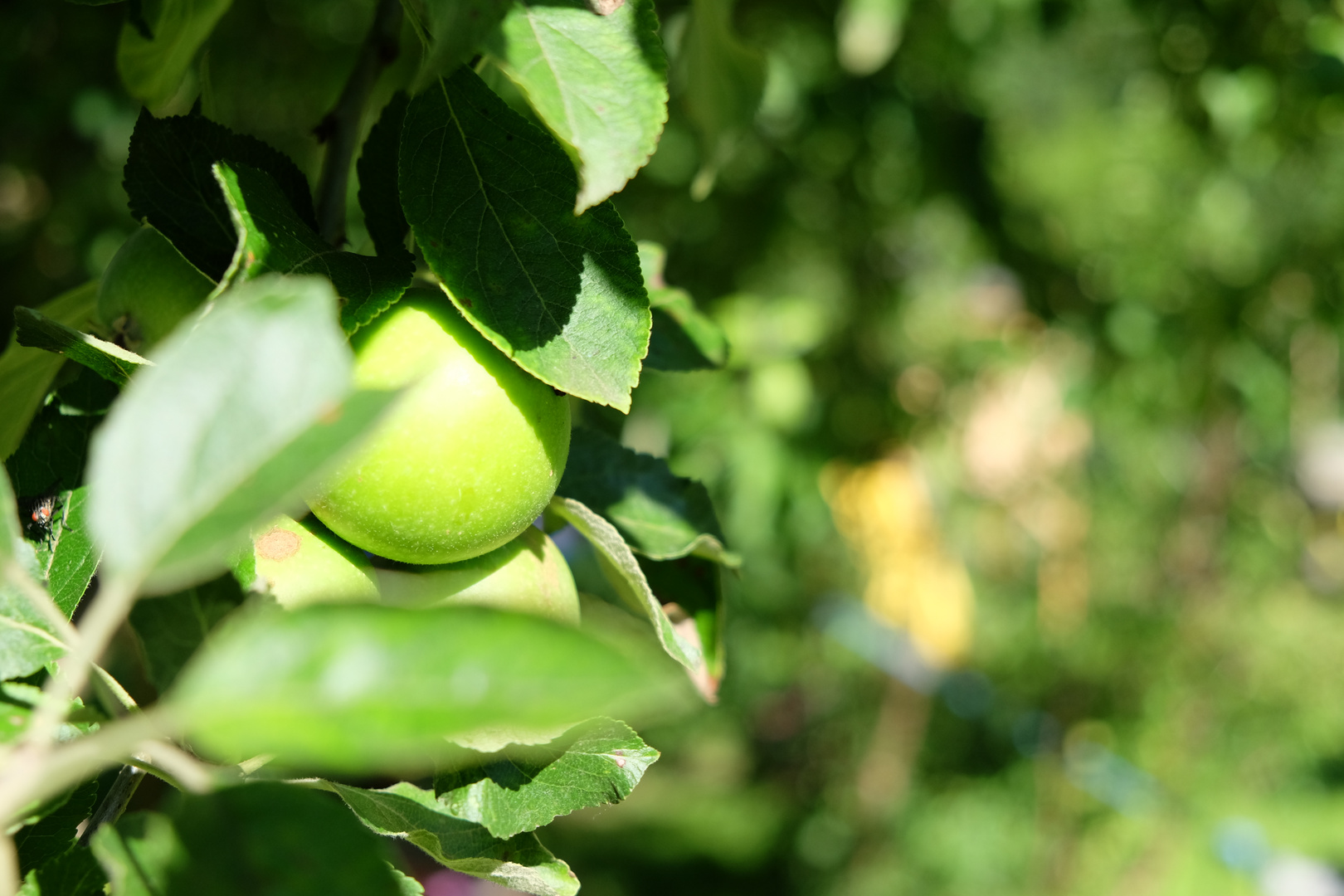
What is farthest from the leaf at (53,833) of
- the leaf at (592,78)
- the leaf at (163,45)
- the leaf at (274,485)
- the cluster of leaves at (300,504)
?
the leaf at (163,45)

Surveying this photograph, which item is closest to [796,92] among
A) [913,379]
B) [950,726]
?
[913,379]

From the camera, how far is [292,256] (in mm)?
421

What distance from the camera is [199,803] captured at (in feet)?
Result: 1.03

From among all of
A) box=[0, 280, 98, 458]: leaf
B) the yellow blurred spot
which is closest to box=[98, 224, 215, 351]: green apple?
box=[0, 280, 98, 458]: leaf

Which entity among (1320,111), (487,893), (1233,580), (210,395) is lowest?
(487,893)

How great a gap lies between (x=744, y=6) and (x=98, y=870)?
1588 millimetres

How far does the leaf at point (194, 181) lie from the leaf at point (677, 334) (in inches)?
9.4

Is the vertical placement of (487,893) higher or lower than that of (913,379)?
lower

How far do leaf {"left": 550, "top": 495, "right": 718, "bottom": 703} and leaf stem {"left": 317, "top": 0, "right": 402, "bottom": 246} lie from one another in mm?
206

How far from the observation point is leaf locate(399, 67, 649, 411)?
446mm

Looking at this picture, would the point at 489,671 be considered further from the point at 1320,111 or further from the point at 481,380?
the point at 1320,111

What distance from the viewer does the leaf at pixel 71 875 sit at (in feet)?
1.22

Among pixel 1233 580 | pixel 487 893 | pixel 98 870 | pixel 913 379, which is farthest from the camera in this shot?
pixel 1233 580

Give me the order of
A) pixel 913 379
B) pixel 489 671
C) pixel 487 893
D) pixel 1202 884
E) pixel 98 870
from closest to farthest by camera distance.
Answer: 1. pixel 489 671
2. pixel 98 870
3. pixel 913 379
4. pixel 487 893
5. pixel 1202 884
